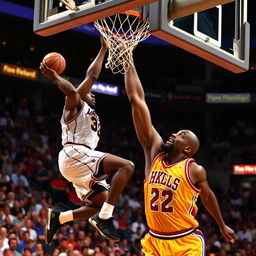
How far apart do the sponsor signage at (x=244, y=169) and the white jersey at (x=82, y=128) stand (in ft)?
46.8

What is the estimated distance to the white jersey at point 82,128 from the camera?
507 centimetres

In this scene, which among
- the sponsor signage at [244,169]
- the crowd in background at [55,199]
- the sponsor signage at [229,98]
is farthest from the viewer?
the sponsor signage at [229,98]

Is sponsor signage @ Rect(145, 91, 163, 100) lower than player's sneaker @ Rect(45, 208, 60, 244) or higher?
higher

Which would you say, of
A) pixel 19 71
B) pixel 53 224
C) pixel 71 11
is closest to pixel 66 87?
pixel 71 11

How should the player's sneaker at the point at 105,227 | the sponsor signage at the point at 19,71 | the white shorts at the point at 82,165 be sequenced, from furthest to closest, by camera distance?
the sponsor signage at the point at 19,71, the white shorts at the point at 82,165, the player's sneaker at the point at 105,227

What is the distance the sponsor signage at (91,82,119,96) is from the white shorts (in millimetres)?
12153

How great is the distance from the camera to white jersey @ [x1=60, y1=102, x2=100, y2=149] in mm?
5074

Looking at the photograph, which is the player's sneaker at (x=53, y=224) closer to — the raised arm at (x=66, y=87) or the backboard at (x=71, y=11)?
the raised arm at (x=66, y=87)

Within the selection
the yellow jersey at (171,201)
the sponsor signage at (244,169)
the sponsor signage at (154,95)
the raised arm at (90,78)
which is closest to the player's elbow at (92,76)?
the raised arm at (90,78)

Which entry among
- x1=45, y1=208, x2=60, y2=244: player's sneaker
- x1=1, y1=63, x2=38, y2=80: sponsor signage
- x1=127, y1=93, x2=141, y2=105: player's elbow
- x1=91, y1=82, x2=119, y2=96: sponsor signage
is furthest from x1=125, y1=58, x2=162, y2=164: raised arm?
x1=91, y1=82, x2=119, y2=96: sponsor signage

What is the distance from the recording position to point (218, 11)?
527cm

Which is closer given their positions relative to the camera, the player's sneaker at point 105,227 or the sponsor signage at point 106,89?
the player's sneaker at point 105,227

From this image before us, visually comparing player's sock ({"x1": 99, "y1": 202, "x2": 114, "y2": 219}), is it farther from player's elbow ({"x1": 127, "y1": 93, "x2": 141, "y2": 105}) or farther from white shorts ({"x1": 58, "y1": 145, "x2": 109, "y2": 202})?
player's elbow ({"x1": 127, "y1": 93, "x2": 141, "y2": 105})

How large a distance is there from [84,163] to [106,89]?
41.9 feet
